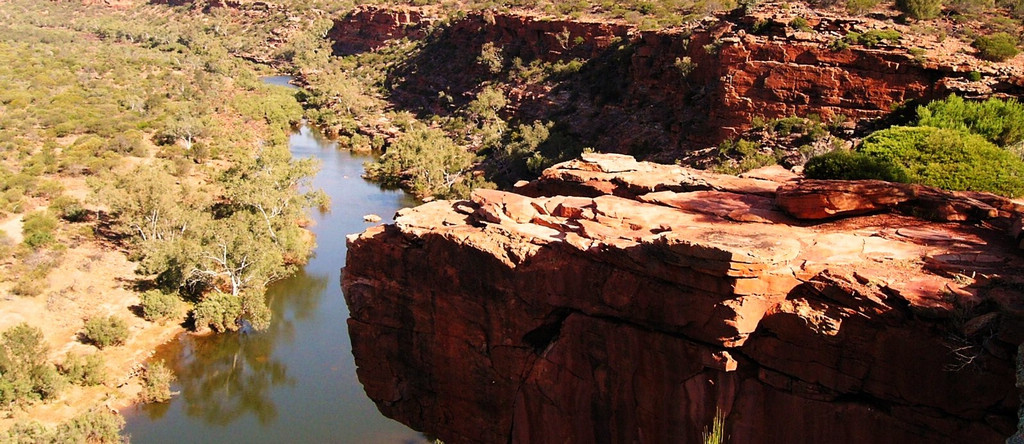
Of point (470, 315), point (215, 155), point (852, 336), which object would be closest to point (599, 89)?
point (215, 155)

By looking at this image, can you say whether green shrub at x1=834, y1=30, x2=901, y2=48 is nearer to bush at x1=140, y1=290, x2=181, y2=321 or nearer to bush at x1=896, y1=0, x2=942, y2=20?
bush at x1=896, y1=0, x2=942, y2=20

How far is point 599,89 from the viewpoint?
49.4 meters

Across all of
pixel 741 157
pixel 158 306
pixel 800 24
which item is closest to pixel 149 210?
pixel 158 306

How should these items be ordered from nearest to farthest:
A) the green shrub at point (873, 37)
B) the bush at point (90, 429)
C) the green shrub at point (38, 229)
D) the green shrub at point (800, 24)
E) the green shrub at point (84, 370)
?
the bush at point (90, 429), the green shrub at point (84, 370), the green shrub at point (873, 37), the green shrub at point (38, 229), the green shrub at point (800, 24)

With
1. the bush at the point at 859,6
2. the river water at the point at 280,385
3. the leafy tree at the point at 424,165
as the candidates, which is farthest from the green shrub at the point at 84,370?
the bush at the point at 859,6

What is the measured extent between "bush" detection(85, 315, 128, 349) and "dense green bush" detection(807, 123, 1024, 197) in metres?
25.1

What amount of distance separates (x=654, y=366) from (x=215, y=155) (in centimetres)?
4814

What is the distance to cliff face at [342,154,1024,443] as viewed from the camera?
27.5ft

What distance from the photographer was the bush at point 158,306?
29141 mm

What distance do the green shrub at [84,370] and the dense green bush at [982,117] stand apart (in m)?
28.9

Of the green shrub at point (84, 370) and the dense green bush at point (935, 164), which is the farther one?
the green shrub at point (84, 370)

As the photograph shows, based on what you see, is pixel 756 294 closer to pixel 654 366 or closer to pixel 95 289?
pixel 654 366

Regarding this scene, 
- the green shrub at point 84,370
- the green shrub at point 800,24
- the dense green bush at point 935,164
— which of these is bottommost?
the green shrub at point 84,370

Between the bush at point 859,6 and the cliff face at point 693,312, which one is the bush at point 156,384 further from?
the bush at point 859,6
